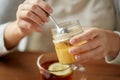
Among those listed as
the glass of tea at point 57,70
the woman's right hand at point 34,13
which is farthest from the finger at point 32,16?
the glass of tea at point 57,70

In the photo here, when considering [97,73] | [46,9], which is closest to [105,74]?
[97,73]

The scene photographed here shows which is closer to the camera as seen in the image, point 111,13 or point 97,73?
point 97,73

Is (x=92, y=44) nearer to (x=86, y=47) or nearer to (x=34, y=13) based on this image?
(x=86, y=47)

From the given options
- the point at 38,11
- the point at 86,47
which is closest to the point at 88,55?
the point at 86,47

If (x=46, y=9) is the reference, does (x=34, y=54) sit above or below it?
below

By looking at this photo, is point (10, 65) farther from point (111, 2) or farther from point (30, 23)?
point (111, 2)

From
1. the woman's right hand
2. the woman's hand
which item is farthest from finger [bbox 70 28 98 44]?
the woman's right hand
